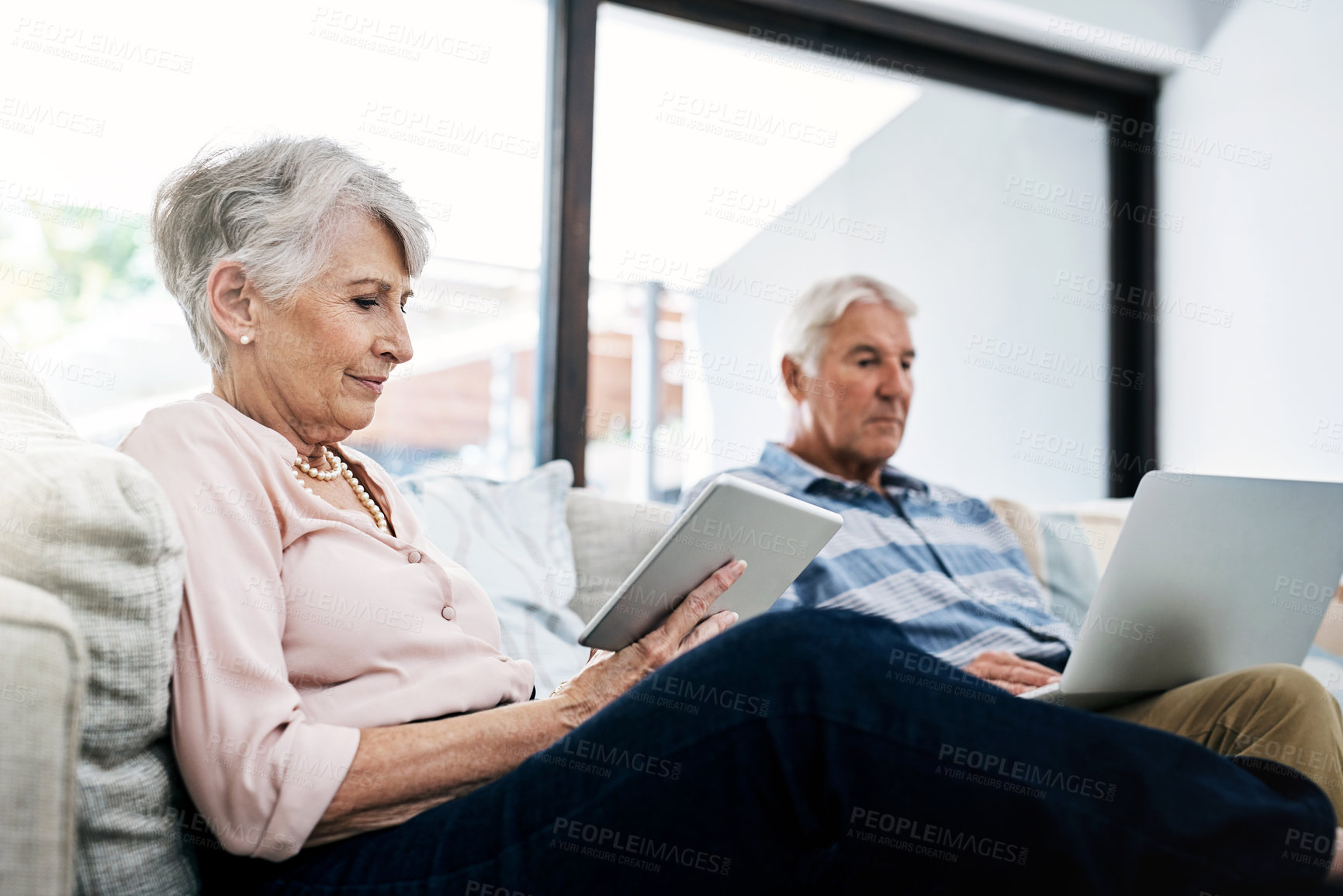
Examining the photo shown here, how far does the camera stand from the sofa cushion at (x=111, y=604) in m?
0.78

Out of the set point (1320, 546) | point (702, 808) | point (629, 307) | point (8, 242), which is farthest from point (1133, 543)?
point (8, 242)

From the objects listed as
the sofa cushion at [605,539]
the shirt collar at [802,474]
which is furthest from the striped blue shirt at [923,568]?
the sofa cushion at [605,539]

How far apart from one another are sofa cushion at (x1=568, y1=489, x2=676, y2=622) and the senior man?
116 mm

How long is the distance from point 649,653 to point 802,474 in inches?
39.2

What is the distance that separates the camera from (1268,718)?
1223 mm

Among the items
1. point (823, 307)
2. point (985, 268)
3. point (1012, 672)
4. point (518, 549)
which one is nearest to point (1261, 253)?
point (985, 268)

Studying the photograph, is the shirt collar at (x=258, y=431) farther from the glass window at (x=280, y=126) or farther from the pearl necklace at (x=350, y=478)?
the glass window at (x=280, y=126)

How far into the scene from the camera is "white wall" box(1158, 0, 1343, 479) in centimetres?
244

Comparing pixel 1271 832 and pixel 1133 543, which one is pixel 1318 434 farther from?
pixel 1271 832

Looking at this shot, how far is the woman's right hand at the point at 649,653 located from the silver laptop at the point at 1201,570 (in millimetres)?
472

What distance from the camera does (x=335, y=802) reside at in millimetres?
859

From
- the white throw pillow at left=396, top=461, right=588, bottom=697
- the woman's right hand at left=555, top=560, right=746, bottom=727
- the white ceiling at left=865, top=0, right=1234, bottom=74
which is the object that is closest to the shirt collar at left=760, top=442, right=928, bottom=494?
the white throw pillow at left=396, top=461, right=588, bottom=697

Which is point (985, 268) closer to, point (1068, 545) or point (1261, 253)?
point (1261, 253)

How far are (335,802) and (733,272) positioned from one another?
191 cm
